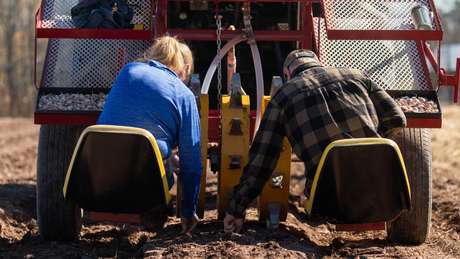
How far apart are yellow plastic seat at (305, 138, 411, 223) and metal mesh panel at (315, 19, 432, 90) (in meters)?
1.29

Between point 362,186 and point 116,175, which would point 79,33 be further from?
point 362,186

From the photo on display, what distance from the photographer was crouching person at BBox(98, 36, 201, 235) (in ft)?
17.6

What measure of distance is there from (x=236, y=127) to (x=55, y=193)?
129 centimetres

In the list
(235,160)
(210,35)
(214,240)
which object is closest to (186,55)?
(235,160)

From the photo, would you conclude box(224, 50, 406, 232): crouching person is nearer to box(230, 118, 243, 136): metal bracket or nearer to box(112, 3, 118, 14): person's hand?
box(230, 118, 243, 136): metal bracket

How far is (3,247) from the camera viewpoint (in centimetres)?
590

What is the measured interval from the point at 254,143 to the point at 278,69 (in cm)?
233

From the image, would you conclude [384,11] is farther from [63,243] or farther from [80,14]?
[63,243]

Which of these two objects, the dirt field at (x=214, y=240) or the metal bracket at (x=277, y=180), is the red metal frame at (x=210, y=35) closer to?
the metal bracket at (x=277, y=180)

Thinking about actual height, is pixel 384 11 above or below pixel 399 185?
above

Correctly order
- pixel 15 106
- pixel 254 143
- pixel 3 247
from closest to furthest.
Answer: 1. pixel 254 143
2. pixel 3 247
3. pixel 15 106

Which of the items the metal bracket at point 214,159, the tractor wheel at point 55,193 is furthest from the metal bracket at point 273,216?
the tractor wheel at point 55,193

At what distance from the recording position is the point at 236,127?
5.77m

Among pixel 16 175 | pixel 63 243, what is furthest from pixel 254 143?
pixel 16 175
